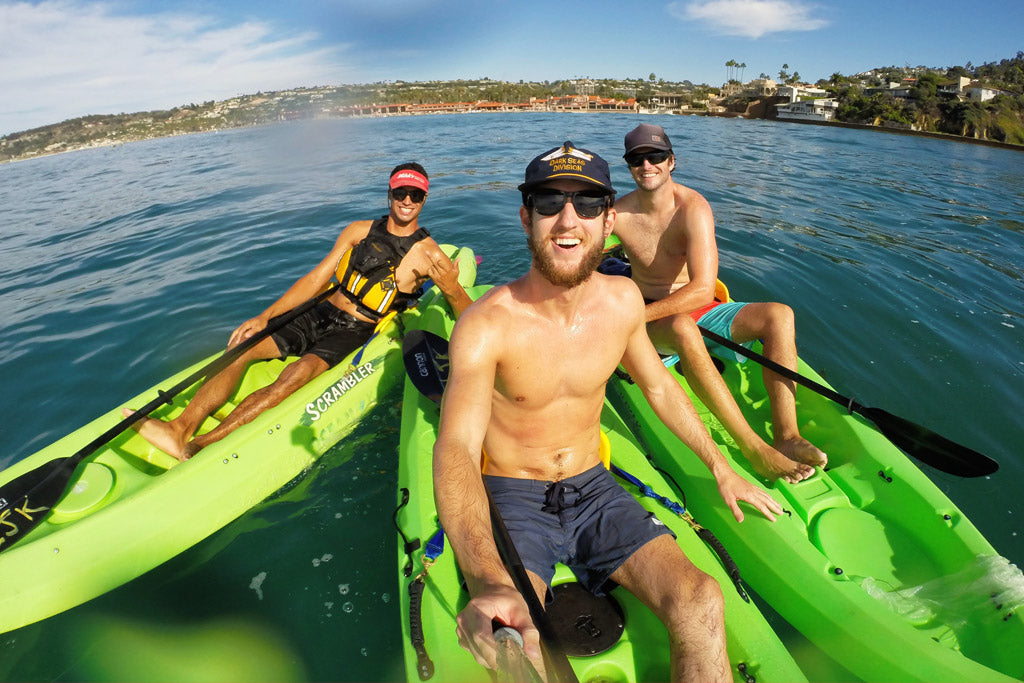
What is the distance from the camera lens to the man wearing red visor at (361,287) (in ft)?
14.4

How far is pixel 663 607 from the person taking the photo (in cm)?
190

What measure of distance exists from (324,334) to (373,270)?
813 millimetres

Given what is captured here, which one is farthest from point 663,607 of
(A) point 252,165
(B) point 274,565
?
(A) point 252,165

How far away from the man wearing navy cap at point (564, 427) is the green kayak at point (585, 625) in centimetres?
16

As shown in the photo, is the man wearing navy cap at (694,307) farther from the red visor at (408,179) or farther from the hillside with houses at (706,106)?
the hillside with houses at (706,106)

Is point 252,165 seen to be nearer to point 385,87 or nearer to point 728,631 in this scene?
point 728,631

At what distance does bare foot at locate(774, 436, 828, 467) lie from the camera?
3.05m

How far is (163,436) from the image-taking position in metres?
3.52

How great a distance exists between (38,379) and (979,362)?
33.5 feet

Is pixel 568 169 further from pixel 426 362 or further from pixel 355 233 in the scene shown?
pixel 355 233

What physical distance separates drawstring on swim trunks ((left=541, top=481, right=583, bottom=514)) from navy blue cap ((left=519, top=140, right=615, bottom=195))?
1404mm

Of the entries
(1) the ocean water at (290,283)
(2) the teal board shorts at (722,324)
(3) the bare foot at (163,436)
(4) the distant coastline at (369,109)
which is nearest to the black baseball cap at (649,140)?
(2) the teal board shorts at (722,324)

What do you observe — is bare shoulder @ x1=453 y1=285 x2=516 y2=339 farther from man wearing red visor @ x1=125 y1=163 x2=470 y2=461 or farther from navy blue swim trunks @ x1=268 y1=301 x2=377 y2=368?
navy blue swim trunks @ x1=268 y1=301 x2=377 y2=368

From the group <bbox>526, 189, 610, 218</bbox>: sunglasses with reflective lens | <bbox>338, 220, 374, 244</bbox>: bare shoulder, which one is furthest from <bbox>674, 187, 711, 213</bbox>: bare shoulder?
<bbox>338, 220, 374, 244</bbox>: bare shoulder
